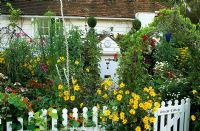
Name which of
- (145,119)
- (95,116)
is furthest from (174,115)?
(95,116)

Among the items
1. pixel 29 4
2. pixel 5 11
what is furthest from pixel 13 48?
pixel 29 4

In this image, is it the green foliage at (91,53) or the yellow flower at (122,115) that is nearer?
the yellow flower at (122,115)

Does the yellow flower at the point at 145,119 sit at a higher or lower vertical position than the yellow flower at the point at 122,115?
lower

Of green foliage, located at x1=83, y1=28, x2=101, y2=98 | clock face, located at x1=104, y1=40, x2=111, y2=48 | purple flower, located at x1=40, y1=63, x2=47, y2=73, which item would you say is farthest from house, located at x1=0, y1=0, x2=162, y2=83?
purple flower, located at x1=40, y1=63, x2=47, y2=73

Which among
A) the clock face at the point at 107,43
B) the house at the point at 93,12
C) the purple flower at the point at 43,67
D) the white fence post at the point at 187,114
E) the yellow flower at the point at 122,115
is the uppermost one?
the house at the point at 93,12

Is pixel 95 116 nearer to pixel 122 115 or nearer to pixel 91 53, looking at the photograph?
pixel 122 115

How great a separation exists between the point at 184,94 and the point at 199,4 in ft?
63.1

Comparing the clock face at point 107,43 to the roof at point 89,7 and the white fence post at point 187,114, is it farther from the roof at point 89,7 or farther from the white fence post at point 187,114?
the roof at point 89,7

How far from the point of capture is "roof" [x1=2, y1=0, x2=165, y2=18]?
18.3m

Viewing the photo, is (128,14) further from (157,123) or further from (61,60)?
(157,123)

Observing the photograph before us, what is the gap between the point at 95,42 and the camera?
7.85 meters

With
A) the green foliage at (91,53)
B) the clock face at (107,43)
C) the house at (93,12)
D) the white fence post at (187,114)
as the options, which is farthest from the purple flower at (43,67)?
the house at (93,12)

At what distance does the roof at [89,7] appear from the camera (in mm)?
18281

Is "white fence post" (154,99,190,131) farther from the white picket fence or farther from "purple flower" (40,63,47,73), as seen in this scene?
"purple flower" (40,63,47,73)
